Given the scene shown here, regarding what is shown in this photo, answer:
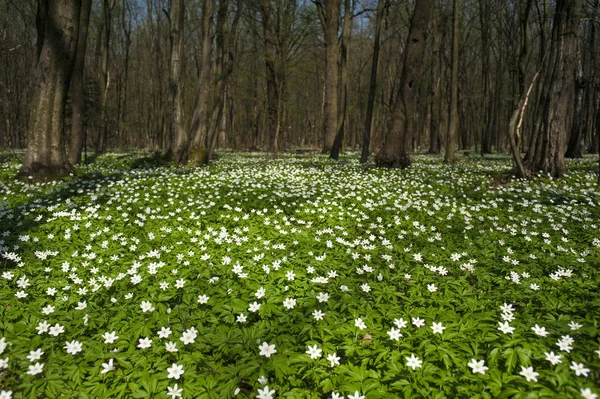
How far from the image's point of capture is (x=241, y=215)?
269 inches

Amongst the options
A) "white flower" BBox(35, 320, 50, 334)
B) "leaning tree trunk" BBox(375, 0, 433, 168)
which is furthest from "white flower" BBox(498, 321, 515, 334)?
"leaning tree trunk" BBox(375, 0, 433, 168)

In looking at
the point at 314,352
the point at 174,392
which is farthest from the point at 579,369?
the point at 174,392

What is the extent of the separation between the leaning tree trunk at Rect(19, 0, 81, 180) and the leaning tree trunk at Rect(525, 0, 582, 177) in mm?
13396

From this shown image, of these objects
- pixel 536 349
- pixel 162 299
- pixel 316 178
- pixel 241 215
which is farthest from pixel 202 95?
pixel 536 349

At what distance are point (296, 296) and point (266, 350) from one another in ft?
3.61

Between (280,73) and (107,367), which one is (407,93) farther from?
(107,367)

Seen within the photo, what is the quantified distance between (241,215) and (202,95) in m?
8.91

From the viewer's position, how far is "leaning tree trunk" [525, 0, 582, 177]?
9.89 metres

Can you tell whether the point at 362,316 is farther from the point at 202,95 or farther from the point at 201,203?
the point at 202,95

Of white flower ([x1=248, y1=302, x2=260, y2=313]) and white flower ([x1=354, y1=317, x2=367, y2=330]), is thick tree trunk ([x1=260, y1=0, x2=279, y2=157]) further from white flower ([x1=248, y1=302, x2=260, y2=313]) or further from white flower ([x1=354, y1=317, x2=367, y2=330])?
white flower ([x1=354, y1=317, x2=367, y2=330])

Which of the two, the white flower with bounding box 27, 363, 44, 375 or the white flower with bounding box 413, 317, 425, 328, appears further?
the white flower with bounding box 413, 317, 425, 328

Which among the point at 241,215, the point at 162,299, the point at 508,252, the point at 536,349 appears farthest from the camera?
the point at 241,215

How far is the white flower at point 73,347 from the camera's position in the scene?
2990mm

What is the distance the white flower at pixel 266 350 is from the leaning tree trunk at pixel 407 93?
1122 centimetres
